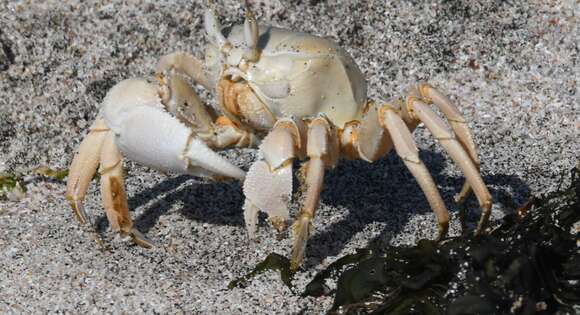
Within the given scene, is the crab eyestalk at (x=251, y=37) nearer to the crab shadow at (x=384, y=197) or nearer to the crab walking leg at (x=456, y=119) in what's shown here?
the crab walking leg at (x=456, y=119)

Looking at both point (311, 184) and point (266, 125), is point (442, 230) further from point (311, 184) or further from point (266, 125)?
point (266, 125)

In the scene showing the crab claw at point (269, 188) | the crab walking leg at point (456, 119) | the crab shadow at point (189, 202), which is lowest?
the crab shadow at point (189, 202)

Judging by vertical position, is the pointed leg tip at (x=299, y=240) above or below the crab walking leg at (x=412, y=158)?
below

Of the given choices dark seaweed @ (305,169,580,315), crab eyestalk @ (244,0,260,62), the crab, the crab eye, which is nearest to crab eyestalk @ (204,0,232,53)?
the crab

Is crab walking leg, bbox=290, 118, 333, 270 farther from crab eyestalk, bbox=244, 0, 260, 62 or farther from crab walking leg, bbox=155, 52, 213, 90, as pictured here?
crab walking leg, bbox=155, 52, 213, 90

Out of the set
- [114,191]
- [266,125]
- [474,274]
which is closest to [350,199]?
[266,125]

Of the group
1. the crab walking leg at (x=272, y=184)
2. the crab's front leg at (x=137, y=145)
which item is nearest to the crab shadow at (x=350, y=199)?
the crab's front leg at (x=137, y=145)
